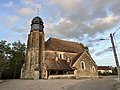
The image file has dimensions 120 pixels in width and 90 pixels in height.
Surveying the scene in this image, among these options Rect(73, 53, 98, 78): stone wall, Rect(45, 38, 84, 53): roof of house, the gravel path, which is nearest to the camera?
the gravel path

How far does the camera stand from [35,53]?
32375mm

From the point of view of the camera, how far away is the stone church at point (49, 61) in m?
30.6

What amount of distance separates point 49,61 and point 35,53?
3.89 m

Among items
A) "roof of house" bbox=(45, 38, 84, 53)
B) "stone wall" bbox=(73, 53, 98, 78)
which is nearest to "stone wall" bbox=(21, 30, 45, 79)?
"roof of house" bbox=(45, 38, 84, 53)

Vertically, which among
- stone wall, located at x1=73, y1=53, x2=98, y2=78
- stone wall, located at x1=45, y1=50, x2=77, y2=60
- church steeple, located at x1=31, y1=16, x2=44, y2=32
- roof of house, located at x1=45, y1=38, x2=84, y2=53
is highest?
church steeple, located at x1=31, y1=16, x2=44, y2=32

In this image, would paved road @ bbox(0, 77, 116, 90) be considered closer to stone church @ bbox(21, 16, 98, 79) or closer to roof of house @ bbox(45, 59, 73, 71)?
roof of house @ bbox(45, 59, 73, 71)

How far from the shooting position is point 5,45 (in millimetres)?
37812

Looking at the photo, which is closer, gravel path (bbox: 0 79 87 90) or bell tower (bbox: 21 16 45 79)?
gravel path (bbox: 0 79 87 90)

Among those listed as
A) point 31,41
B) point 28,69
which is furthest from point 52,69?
point 31,41

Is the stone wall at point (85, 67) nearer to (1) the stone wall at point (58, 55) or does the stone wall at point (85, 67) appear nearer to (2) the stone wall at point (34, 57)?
(1) the stone wall at point (58, 55)

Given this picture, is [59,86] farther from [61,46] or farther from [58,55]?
[61,46]

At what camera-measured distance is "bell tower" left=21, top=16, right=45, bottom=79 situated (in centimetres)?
3076

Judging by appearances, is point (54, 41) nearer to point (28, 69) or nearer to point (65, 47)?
point (65, 47)

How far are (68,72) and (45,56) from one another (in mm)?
6847
